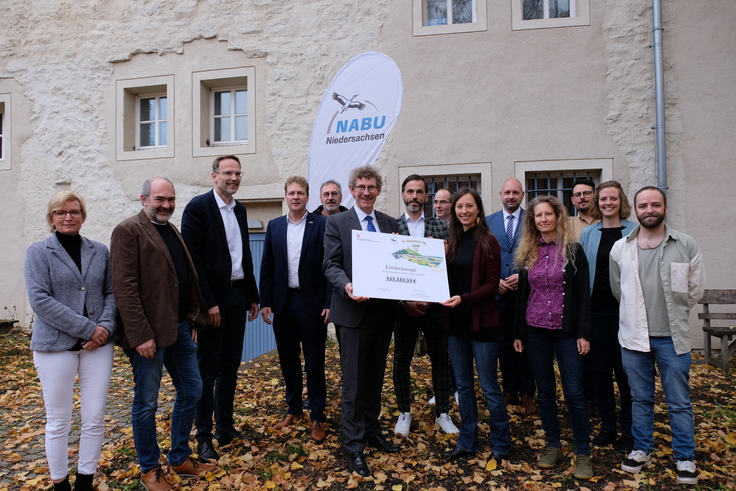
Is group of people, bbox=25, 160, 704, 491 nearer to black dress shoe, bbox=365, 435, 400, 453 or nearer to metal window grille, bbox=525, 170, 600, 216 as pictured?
black dress shoe, bbox=365, 435, 400, 453

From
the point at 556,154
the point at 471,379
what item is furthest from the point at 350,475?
the point at 556,154

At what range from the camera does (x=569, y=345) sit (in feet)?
11.6

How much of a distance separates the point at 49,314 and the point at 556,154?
24.1ft

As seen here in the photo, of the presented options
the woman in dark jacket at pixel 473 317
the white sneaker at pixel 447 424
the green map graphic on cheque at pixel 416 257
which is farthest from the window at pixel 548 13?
the white sneaker at pixel 447 424

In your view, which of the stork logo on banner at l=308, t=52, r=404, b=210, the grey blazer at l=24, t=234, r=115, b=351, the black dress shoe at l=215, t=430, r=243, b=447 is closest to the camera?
the grey blazer at l=24, t=234, r=115, b=351

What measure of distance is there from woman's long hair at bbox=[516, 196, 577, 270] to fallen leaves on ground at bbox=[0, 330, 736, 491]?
1493 millimetres

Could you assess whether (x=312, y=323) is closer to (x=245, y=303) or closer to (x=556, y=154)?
(x=245, y=303)

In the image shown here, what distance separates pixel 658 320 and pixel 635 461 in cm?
102

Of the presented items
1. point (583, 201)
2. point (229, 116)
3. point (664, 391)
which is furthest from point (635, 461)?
point (229, 116)

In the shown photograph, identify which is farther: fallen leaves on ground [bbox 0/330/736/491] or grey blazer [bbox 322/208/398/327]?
grey blazer [bbox 322/208/398/327]

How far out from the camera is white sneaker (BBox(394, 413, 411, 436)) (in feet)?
14.3

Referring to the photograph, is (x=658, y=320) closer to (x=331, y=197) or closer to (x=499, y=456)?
(x=499, y=456)

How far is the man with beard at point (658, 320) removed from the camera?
3.52 m

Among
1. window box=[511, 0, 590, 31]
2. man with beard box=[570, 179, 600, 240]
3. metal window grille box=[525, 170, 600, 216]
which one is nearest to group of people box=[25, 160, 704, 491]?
man with beard box=[570, 179, 600, 240]
